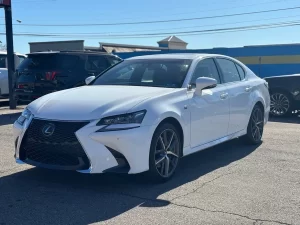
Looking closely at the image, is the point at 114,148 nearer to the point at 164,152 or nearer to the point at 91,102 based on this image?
the point at 91,102

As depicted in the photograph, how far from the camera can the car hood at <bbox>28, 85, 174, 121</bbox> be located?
16.0 ft

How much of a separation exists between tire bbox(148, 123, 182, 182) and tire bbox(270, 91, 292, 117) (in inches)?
270

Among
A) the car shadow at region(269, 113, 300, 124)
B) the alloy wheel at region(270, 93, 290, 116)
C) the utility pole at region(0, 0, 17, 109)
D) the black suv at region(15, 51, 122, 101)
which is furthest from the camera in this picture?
the utility pole at region(0, 0, 17, 109)

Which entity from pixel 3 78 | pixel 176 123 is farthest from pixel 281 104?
pixel 3 78

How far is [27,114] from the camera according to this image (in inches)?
210

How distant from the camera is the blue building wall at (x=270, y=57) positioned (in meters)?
20.1

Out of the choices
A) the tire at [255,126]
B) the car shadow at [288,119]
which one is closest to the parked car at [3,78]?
the car shadow at [288,119]

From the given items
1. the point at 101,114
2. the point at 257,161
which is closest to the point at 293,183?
the point at 257,161

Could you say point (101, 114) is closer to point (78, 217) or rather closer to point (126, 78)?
point (78, 217)

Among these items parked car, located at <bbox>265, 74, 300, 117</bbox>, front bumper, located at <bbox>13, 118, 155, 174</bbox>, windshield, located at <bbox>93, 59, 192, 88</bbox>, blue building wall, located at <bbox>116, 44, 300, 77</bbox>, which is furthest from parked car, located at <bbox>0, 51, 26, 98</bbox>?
front bumper, located at <bbox>13, 118, 155, 174</bbox>

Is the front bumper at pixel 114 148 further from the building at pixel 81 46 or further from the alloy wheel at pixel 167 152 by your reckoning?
the building at pixel 81 46

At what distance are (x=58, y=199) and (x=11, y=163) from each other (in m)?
1.86

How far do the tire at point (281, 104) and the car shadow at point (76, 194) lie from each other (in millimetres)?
5960

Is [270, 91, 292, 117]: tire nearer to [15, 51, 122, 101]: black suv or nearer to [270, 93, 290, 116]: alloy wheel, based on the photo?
[270, 93, 290, 116]: alloy wheel
